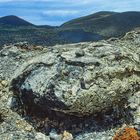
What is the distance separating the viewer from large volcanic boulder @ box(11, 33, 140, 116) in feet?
60.7

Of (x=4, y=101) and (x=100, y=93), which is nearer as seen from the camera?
(x=100, y=93)

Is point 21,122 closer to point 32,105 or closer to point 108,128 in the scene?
point 32,105

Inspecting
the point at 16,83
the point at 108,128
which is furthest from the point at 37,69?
the point at 108,128

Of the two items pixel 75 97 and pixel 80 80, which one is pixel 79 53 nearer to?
pixel 80 80

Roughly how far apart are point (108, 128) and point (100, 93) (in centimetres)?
146

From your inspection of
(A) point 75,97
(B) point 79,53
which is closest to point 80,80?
(A) point 75,97

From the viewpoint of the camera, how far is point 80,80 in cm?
1894

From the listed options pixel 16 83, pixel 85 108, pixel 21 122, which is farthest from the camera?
pixel 16 83

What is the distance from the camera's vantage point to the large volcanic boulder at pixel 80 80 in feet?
60.7

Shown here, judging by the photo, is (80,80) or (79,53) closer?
(80,80)

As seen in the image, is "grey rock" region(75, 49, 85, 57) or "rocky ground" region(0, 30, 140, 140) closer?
"rocky ground" region(0, 30, 140, 140)

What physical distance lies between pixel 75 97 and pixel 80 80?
0.95m

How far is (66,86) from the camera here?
18703 mm

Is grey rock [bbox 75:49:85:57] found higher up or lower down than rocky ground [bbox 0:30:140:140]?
higher up
